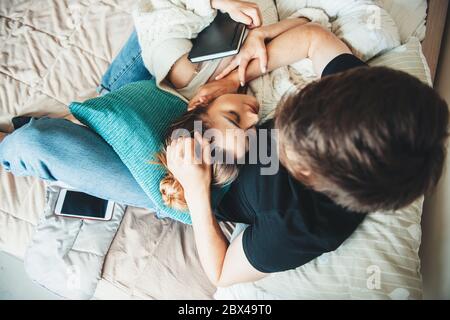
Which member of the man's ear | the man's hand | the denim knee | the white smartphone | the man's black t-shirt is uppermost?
the man's ear

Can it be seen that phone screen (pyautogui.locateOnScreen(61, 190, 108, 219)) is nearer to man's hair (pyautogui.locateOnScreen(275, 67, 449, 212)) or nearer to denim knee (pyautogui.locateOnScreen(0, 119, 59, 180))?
denim knee (pyautogui.locateOnScreen(0, 119, 59, 180))

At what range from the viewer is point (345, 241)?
0.76 m

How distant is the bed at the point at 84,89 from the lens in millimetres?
897

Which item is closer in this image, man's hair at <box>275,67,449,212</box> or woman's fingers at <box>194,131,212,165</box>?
man's hair at <box>275,67,449,212</box>

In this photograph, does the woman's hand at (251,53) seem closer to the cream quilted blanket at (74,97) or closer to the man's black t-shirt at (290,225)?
the man's black t-shirt at (290,225)

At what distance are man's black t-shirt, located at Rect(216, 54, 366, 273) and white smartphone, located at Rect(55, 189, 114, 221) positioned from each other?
17.5 inches

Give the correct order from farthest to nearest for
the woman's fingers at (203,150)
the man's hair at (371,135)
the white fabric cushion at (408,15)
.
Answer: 1. the white fabric cushion at (408,15)
2. the woman's fingers at (203,150)
3. the man's hair at (371,135)

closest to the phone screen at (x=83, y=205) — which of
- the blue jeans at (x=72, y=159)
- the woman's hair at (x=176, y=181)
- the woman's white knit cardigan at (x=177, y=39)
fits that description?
the blue jeans at (x=72, y=159)

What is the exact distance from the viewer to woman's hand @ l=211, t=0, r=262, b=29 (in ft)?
3.11

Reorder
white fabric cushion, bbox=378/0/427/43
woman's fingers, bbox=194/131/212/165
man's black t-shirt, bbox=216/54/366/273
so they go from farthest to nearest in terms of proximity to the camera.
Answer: white fabric cushion, bbox=378/0/427/43, woman's fingers, bbox=194/131/212/165, man's black t-shirt, bbox=216/54/366/273

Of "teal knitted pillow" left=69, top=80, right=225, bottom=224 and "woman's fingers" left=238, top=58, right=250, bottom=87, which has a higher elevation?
"woman's fingers" left=238, top=58, right=250, bottom=87

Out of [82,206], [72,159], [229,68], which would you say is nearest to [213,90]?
[229,68]

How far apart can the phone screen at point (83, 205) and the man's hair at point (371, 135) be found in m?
0.64

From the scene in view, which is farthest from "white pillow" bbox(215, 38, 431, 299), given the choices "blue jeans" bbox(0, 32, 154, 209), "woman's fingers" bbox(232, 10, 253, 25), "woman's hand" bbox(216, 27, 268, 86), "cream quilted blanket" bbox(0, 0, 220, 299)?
"woman's fingers" bbox(232, 10, 253, 25)
